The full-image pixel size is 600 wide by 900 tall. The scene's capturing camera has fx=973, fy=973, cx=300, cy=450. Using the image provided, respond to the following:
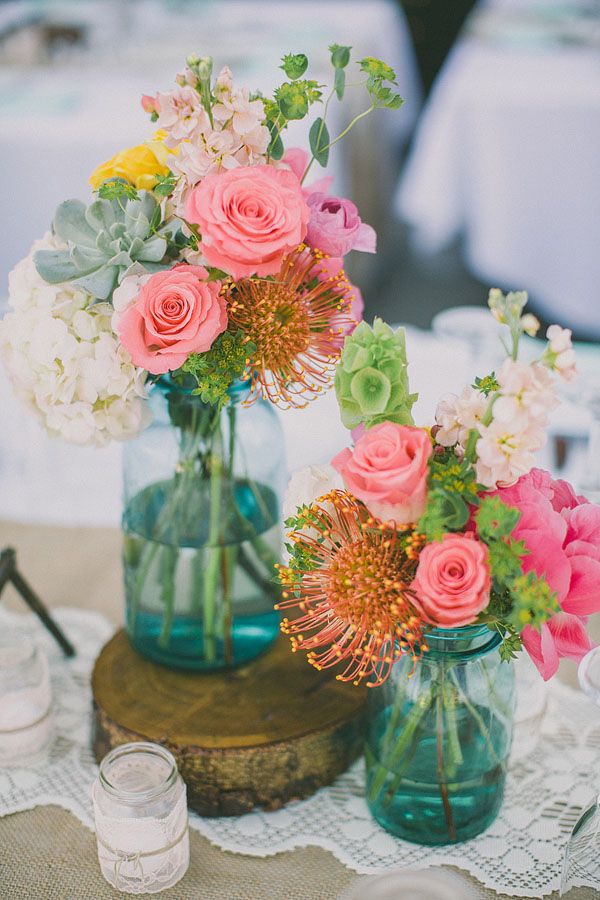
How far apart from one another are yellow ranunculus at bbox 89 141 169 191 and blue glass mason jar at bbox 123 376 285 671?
19 cm

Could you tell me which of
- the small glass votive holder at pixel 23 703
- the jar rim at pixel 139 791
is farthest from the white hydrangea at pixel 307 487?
the small glass votive holder at pixel 23 703

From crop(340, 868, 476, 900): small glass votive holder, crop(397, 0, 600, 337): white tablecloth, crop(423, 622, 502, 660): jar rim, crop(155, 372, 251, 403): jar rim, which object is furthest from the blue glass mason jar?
crop(397, 0, 600, 337): white tablecloth

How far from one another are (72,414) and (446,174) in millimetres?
2695

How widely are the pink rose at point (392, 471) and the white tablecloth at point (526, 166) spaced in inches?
97.3

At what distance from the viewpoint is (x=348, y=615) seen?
65 centimetres

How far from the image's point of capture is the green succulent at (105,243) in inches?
28.9

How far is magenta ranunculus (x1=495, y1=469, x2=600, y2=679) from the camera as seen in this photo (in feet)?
2.10

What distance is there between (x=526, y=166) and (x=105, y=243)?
2483mm

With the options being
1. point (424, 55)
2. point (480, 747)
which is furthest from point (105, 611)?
point (424, 55)

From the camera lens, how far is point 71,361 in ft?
2.43

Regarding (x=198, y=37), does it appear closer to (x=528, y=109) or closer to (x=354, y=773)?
(x=528, y=109)

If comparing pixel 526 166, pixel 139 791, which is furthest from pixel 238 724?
pixel 526 166

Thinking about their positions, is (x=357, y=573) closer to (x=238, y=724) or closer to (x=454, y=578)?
(x=454, y=578)

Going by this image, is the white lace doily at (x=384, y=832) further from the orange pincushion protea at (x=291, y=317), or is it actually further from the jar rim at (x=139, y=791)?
the orange pincushion protea at (x=291, y=317)
